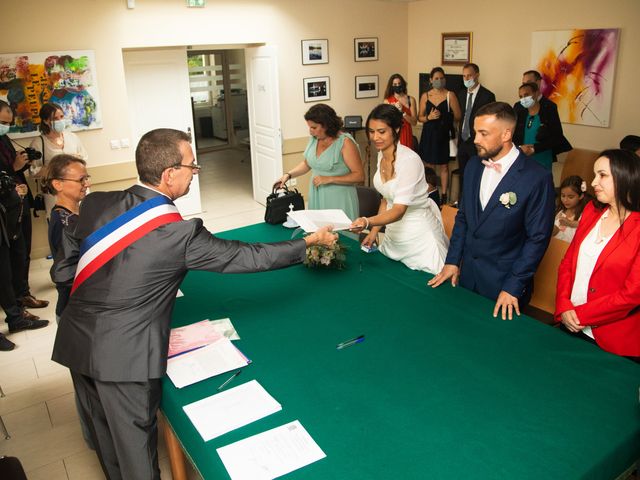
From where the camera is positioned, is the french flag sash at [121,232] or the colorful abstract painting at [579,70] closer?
the french flag sash at [121,232]

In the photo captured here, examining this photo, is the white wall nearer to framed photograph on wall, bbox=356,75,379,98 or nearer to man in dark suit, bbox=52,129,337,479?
framed photograph on wall, bbox=356,75,379,98

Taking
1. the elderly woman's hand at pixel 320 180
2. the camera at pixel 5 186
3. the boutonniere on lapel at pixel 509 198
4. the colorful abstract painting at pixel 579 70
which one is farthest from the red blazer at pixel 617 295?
the colorful abstract painting at pixel 579 70

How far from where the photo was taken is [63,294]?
8.84 feet

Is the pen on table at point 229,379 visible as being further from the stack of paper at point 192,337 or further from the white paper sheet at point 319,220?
the white paper sheet at point 319,220

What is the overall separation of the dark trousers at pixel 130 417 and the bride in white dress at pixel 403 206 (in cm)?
155

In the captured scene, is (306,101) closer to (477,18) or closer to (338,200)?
(477,18)

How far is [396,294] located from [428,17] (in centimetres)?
676

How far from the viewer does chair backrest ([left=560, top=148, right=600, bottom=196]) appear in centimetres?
644

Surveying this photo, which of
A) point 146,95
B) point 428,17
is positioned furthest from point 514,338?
point 428,17

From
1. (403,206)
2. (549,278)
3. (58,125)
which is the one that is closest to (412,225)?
(403,206)

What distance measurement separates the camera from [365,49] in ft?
27.9

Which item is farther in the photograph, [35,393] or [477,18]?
[477,18]

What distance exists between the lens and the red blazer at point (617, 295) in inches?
98.0

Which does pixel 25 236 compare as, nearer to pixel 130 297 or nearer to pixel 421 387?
pixel 130 297
